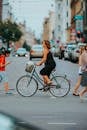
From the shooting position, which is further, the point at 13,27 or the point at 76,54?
the point at 13,27

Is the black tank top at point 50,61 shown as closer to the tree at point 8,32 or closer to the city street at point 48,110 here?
the city street at point 48,110

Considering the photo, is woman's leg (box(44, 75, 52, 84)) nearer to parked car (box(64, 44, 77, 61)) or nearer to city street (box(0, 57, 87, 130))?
city street (box(0, 57, 87, 130))

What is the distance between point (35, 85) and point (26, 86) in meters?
0.29

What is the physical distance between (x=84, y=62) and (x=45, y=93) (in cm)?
203

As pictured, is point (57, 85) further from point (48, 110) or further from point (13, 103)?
point (48, 110)

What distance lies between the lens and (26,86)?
18.7 m

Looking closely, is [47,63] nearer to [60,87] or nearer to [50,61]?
[50,61]

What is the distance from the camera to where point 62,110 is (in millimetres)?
14703

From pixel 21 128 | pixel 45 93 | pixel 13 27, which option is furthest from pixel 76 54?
pixel 13 27

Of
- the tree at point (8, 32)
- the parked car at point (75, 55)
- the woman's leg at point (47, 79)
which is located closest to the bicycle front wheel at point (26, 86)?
the woman's leg at point (47, 79)

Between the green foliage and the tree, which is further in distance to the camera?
the green foliage

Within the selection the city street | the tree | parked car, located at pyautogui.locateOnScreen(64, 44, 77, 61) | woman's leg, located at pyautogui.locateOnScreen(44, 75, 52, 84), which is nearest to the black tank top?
woman's leg, located at pyautogui.locateOnScreen(44, 75, 52, 84)

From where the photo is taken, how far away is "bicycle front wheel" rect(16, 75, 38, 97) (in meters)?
18.6

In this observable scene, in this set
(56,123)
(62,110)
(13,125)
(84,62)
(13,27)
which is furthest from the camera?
(13,27)
